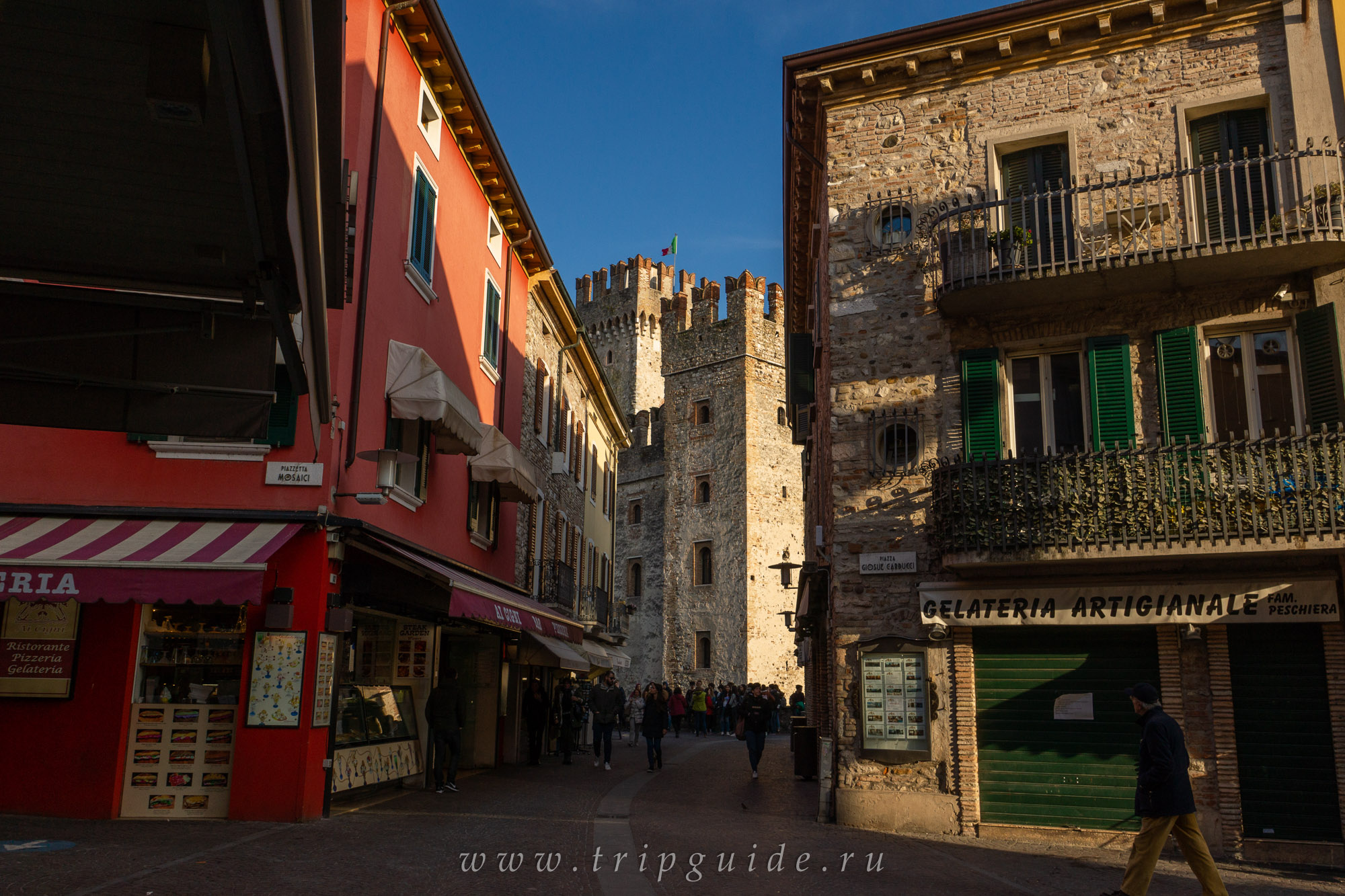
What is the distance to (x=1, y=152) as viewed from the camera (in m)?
3.51

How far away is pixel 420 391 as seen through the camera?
41.2 feet

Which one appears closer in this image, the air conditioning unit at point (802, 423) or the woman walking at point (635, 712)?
the air conditioning unit at point (802, 423)

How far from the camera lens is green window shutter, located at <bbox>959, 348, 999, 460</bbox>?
39.5ft

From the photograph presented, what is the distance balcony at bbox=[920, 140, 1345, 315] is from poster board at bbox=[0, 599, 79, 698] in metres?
9.81

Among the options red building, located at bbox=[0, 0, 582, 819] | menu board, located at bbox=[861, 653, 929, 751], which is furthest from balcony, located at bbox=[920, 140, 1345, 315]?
red building, located at bbox=[0, 0, 582, 819]

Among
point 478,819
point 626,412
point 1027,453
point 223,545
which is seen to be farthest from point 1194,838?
point 626,412

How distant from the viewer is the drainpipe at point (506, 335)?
1830 centimetres

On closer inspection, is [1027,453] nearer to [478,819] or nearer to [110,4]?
[478,819]

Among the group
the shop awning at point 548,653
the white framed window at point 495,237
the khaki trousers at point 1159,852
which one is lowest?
the khaki trousers at point 1159,852

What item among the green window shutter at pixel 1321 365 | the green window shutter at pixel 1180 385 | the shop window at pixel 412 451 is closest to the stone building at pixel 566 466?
the shop window at pixel 412 451

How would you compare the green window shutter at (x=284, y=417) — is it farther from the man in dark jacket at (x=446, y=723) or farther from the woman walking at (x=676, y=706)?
the woman walking at (x=676, y=706)

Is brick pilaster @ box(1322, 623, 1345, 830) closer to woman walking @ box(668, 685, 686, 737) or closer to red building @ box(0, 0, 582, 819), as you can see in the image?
red building @ box(0, 0, 582, 819)

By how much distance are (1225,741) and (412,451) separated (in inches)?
387

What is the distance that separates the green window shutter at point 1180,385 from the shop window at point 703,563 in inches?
1350
